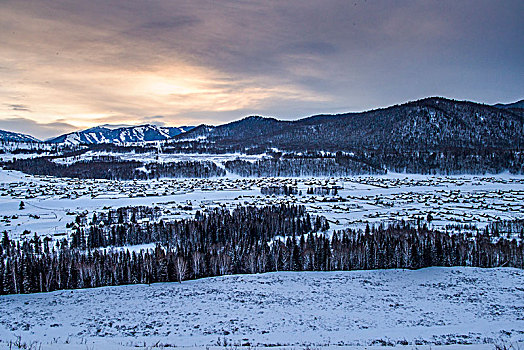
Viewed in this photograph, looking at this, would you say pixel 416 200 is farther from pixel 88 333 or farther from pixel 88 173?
pixel 88 173

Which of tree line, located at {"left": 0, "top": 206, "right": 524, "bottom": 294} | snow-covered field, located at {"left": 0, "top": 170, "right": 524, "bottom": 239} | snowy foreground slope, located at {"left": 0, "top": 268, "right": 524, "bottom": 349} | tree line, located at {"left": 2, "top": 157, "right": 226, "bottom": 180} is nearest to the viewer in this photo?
snowy foreground slope, located at {"left": 0, "top": 268, "right": 524, "bottom": 349}

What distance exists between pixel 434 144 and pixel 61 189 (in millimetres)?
173700

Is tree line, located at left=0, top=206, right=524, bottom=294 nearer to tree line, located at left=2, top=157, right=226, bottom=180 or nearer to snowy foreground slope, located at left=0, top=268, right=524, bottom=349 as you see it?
snowy foreground slope, located at left=0, top=268, right=524, bottom=349

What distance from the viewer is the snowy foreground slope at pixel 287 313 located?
16.7 m

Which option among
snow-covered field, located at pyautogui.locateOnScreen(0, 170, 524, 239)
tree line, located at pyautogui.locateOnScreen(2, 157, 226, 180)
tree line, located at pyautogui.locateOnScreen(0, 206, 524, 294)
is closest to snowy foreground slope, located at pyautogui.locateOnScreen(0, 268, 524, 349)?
tree line, located at pyautogui.locateOnScreen(0, 206, 524, 294)

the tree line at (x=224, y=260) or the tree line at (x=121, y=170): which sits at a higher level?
the tree line at (x=121, y=170)

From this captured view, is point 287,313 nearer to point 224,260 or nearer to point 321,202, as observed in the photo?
point 224,260

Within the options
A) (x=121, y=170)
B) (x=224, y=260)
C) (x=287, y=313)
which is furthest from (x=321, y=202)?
(x=121, y=170)

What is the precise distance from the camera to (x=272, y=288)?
24703 mm

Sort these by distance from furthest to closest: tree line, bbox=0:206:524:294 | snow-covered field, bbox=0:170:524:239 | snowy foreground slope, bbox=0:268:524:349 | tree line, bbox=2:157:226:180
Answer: tree line, bbox=2:157:226:180 → snow-covered field, bbox=0:170:524:239 → tree line, bbox=0:206:524:294 → snowy foreground slope, bbox=0:268:524:349

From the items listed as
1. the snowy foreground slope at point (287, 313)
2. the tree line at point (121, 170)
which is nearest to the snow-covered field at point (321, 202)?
the snowy foreground slope at point (287, 313)

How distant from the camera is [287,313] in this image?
66.2ft

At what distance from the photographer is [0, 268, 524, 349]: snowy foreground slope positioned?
16734 mm

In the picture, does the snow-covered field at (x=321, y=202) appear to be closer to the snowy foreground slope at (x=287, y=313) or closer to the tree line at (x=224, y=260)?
the tree line at (x=224, y=260)
